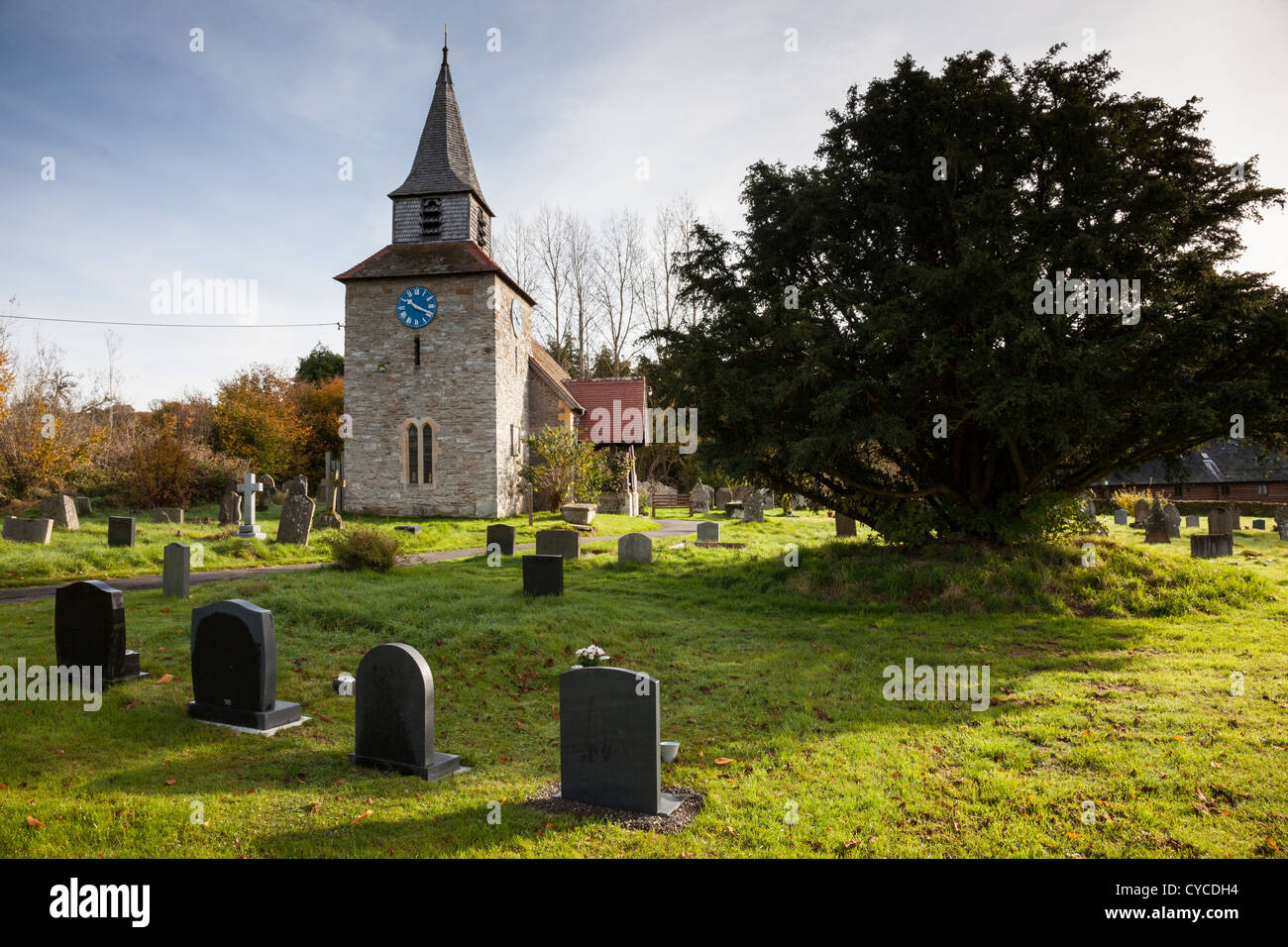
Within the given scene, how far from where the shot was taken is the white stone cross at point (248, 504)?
52.1 feet

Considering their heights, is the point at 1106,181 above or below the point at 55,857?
above

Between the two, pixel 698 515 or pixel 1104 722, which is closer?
pixel 1104 722

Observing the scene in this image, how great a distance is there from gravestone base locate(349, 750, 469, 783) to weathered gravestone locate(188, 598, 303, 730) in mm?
1145

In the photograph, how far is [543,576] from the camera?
36.2 feet

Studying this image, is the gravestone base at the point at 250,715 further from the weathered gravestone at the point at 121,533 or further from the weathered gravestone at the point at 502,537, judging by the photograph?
the weathered gravestone at the point at 121,533

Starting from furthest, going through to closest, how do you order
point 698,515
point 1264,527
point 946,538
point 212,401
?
point 212,401
point 698,515
point 1264,527
point 946,538

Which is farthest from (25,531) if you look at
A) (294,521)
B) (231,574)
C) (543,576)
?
(543,576)

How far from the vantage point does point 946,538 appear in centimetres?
1261

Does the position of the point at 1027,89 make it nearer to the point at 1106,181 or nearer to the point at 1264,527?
the point at 1106,181

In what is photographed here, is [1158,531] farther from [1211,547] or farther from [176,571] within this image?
[176,571]

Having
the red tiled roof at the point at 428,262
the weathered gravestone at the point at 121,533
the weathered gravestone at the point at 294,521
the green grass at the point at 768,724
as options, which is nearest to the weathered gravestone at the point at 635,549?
the green grass at the point at 768,724

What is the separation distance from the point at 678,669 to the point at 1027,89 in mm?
11067

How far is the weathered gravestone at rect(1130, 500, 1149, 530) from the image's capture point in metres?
25.6
